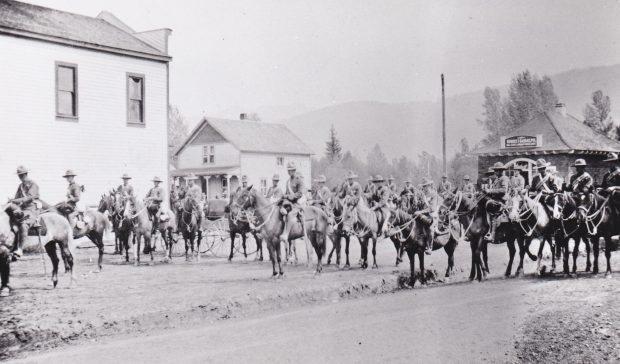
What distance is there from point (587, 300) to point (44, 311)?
34.0 feet

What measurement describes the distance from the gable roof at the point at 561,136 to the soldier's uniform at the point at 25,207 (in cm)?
2698

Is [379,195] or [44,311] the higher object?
[379,195]

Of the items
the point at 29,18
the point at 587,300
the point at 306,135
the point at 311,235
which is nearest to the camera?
the point at 587,300

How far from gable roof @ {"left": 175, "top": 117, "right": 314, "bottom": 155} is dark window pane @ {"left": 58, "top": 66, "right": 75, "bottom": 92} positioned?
85.1 feet

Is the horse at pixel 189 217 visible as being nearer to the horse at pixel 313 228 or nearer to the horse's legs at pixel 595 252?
the horse at pixel 313 228

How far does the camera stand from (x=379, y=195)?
18672mm

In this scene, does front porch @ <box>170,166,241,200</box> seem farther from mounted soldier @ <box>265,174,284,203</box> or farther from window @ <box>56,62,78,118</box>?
mounted soldier @ <box>265,174,284,203</box>

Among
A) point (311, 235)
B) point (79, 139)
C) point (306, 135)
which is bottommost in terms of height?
point (311, 235)

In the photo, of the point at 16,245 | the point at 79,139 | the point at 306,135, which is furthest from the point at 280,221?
the point at 306,135

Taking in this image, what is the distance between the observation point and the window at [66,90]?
22136mm

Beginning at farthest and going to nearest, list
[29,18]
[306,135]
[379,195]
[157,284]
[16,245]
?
[306,135] → [29,18] → [379,195] → [157,284] → [16,245]

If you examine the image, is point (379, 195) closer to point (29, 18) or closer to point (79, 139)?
point (79, 139)

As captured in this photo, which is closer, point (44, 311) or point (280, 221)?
point (44, 311)

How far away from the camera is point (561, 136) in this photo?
3319cm
